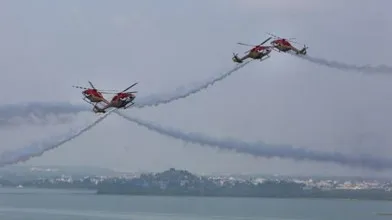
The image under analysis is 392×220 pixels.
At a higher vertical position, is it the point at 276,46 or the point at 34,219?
the point at 276,46

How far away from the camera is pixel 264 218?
108 metres

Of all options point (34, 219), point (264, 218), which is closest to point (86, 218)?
point (34, 219)

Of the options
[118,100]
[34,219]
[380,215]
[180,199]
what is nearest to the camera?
[118,100]

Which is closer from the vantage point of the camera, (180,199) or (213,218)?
(213,218)

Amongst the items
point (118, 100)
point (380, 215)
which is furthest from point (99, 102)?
point (380, 215)

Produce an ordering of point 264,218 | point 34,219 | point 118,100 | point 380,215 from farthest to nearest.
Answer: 1. point 380,215
2. point 264,218
3. point 34,219
4. point 118,100

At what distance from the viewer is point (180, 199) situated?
190m

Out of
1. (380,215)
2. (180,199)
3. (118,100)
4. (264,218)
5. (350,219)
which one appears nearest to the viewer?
(118,100)

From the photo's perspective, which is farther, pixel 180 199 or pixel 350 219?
pixel 180 199

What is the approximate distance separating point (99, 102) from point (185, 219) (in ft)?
187

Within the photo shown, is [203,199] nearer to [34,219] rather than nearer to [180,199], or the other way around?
[180,199]

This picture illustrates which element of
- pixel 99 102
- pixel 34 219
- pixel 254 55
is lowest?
pixel 34 219

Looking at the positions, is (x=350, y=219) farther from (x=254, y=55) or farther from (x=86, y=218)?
(x=254, y=55)

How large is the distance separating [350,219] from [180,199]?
7525 centimetres
